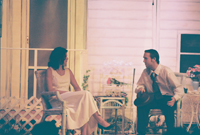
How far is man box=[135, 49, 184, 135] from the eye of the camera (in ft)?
9.84

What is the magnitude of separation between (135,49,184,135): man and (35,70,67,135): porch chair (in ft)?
2.94

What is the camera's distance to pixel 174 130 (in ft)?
5.20

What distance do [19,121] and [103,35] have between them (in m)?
1.92

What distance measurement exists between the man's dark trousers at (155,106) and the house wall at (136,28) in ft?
4.35

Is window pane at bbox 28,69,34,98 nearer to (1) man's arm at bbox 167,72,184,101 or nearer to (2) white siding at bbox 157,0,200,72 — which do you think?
(2) white siding at bbox 157,0,200,72

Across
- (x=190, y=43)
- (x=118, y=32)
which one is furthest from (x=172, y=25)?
(x=118, y=32)

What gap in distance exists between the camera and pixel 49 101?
9.86 ft

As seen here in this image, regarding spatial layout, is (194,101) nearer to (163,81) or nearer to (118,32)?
(163,81)

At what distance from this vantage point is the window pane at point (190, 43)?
445cm

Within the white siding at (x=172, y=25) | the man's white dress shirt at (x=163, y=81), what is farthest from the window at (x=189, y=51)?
the man's white dress shirt at (x=163, y=81)

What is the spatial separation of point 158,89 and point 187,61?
1.57m

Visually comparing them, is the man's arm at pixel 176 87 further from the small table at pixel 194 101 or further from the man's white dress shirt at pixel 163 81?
the small table at pixel 194 101

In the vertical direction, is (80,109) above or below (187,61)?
below

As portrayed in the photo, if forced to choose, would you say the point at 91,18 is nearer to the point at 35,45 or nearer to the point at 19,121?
the point at 35,45
